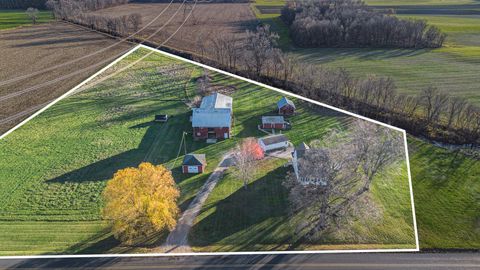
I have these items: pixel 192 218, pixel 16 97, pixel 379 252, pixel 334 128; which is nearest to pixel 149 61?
pixel 16 97

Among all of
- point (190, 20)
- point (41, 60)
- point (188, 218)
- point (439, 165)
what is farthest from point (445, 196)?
point (190, 20)

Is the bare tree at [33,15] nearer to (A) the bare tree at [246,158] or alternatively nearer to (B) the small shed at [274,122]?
(B) the small shed at [274,122]

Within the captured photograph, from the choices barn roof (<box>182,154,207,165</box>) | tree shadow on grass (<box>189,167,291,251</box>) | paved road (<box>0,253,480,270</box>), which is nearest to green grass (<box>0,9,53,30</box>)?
barn roof (<box>182,154,207,165</box>)

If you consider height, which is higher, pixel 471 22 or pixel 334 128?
pixel 471 22

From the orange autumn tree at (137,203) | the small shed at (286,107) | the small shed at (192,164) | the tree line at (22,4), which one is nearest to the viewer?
the orange autumn tree at (137,203)

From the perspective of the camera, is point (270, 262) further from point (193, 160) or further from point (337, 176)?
point (193, 160)

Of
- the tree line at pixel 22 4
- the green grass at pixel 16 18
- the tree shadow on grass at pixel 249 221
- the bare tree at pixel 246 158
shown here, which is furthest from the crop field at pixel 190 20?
the tree shadow on grass at pixel 249 221

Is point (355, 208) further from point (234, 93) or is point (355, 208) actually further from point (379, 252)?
point (234, 93)
